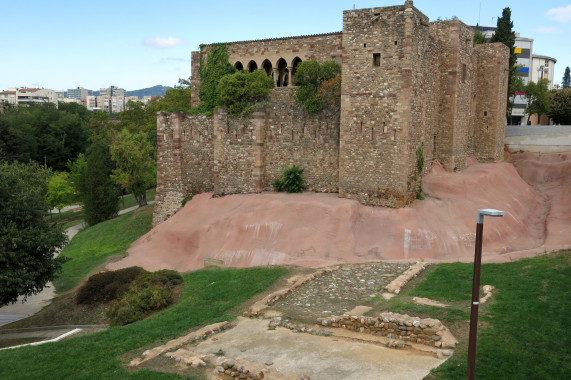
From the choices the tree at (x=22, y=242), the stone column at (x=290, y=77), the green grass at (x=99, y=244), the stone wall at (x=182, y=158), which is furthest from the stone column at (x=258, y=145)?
the tree at (x=22, y=242)

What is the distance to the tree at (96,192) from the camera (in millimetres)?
38375

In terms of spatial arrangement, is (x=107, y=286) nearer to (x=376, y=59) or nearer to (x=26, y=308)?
(x=26, y=308)

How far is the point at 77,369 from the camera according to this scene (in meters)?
11.2

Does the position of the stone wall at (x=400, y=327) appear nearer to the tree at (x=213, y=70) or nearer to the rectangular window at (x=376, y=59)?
the rectangular window at (x=376, y=59)

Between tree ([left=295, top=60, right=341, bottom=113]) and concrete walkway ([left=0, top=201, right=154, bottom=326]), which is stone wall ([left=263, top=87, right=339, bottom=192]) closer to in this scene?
tree ([left=295, top=60, right=341, bottom=113])

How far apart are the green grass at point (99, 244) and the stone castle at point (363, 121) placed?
2960mm

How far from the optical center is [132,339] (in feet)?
42.5

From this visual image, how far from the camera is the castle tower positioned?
66.9 ft

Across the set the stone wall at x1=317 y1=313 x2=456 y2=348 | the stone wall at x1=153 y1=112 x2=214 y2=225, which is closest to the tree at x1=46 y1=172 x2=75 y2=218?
the stone wall at x1=153 y1=112 x2=214 y2=225

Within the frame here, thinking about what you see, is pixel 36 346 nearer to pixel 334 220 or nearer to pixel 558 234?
pixel 334 220

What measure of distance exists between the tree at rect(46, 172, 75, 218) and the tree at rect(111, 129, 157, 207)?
5.92 metres

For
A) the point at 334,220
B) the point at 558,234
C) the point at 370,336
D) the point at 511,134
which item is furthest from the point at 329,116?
the point at 511,134

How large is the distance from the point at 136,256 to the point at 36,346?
11.1 m

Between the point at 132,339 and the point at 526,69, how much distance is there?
72.1 m
